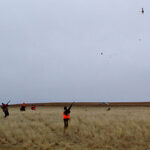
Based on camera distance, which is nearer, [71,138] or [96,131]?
[71,138]

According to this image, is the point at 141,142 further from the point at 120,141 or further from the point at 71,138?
the point at 71,138

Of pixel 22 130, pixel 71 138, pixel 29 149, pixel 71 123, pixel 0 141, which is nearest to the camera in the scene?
pixel 29 149

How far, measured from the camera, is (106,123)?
15719 mm

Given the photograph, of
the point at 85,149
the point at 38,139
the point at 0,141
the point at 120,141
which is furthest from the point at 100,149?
the point at 0,141

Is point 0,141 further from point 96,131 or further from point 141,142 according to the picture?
point 141,142

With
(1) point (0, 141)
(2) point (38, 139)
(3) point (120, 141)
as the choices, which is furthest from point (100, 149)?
(1) point (0, 141)

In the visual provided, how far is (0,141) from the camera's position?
12023 millimetres

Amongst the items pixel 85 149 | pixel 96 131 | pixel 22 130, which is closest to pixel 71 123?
pixel 96 131

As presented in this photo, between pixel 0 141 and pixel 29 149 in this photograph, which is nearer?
pixel 29 149

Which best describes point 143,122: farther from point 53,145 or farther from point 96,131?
point 53,145

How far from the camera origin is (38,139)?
12.2m

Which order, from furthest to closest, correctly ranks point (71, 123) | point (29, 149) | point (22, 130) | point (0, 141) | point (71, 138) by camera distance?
point (71, 123) → point (22, 130) → point (71, 138) → point (0, 141) → point (29, 149)

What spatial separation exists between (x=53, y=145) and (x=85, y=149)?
1.69m

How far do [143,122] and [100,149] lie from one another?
6.11 meters
